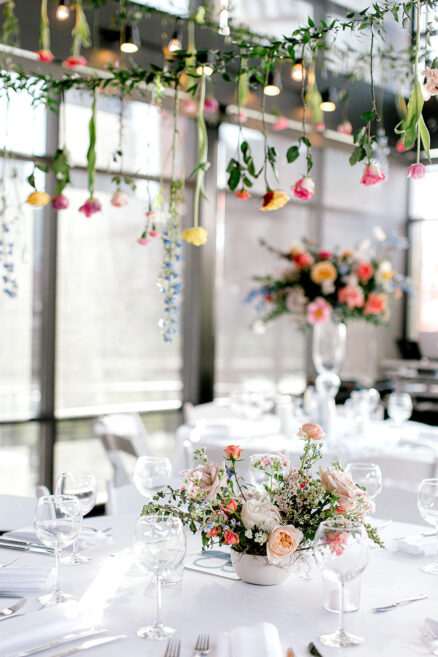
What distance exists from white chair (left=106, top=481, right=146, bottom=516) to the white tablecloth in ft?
2.71

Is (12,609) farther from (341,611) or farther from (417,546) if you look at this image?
(417,546)

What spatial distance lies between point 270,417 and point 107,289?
201 cm

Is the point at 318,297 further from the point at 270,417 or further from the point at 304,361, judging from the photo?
the point at 304,361

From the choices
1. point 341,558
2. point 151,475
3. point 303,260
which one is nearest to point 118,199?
point 151,475

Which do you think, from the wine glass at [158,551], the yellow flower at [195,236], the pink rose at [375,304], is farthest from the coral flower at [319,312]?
the wine glass at [158,551]

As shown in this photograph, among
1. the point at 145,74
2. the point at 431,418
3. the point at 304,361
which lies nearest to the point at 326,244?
the point at 304,361

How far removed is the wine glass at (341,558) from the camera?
4.73 ft

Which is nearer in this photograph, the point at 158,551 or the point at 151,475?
the point at 158,551

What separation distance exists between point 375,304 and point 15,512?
2.68m

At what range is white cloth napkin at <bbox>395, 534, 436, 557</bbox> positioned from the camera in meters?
2.02

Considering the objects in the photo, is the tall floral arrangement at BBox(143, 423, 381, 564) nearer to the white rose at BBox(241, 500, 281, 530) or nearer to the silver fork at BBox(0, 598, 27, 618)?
the white rose at BBox(241, 500, 281, 530)

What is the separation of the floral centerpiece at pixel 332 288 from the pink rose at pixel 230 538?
2.93m

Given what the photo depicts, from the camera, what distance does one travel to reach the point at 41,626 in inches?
56.9

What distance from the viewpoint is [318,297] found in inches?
181
